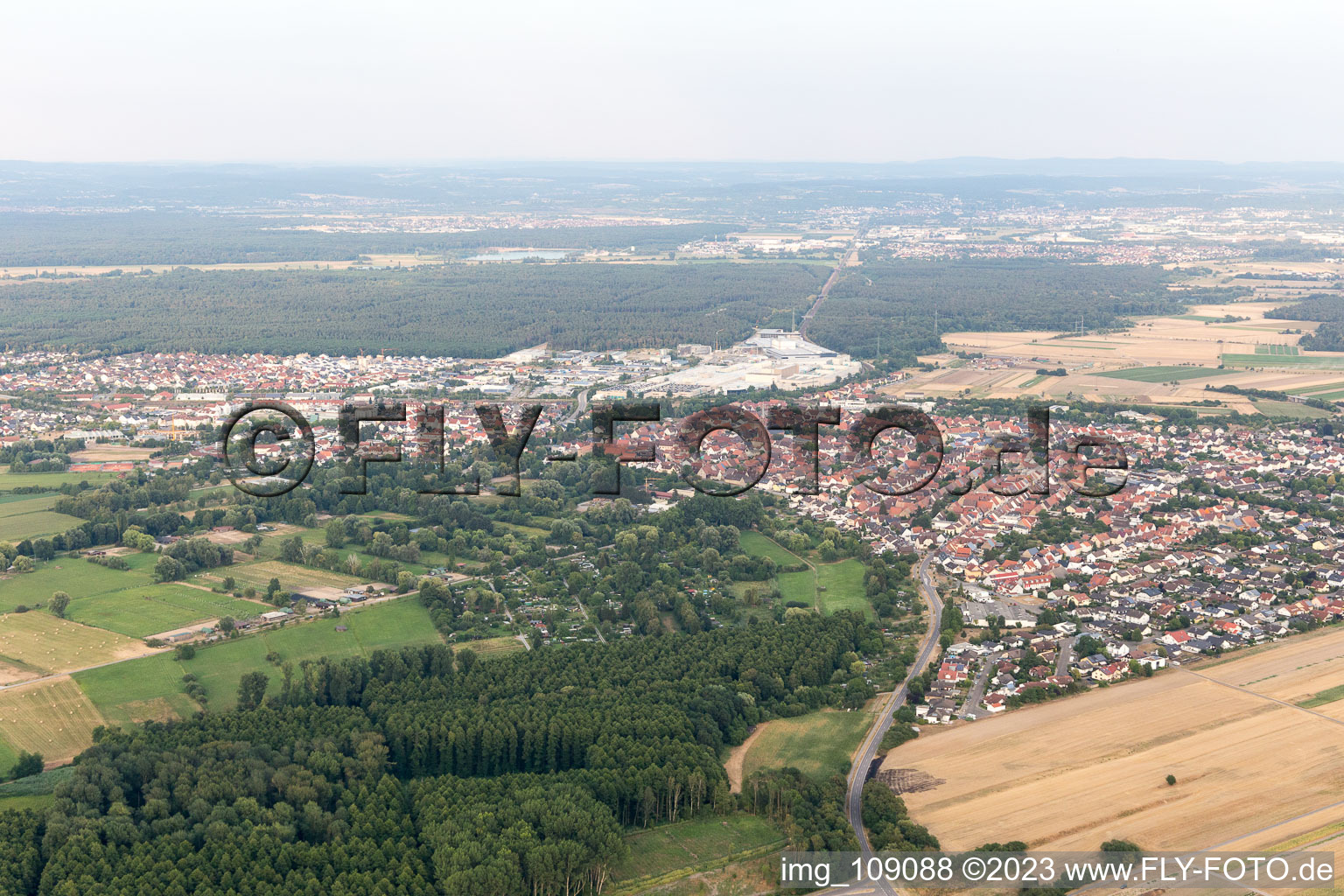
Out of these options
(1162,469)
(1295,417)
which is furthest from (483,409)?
(1295,417)

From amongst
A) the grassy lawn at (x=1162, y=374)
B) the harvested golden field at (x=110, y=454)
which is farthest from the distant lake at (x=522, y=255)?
the harvested golden field at (x=110, y=454)

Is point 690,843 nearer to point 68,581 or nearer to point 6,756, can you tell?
point 6,756

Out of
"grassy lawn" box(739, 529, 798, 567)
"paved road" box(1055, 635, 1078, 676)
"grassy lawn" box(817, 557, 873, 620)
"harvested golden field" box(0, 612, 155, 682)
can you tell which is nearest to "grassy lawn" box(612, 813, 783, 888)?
"paved road" box(1055, 635, 1078, 676)

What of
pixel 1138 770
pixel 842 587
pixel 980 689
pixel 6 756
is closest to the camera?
pixel 1138 770

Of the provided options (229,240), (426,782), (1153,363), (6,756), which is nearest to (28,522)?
(6,756)

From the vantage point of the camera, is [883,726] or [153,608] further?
[153,608]

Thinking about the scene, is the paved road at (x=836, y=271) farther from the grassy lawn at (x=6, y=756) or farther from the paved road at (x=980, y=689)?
the grassy lawn at (x=6, y=756)
